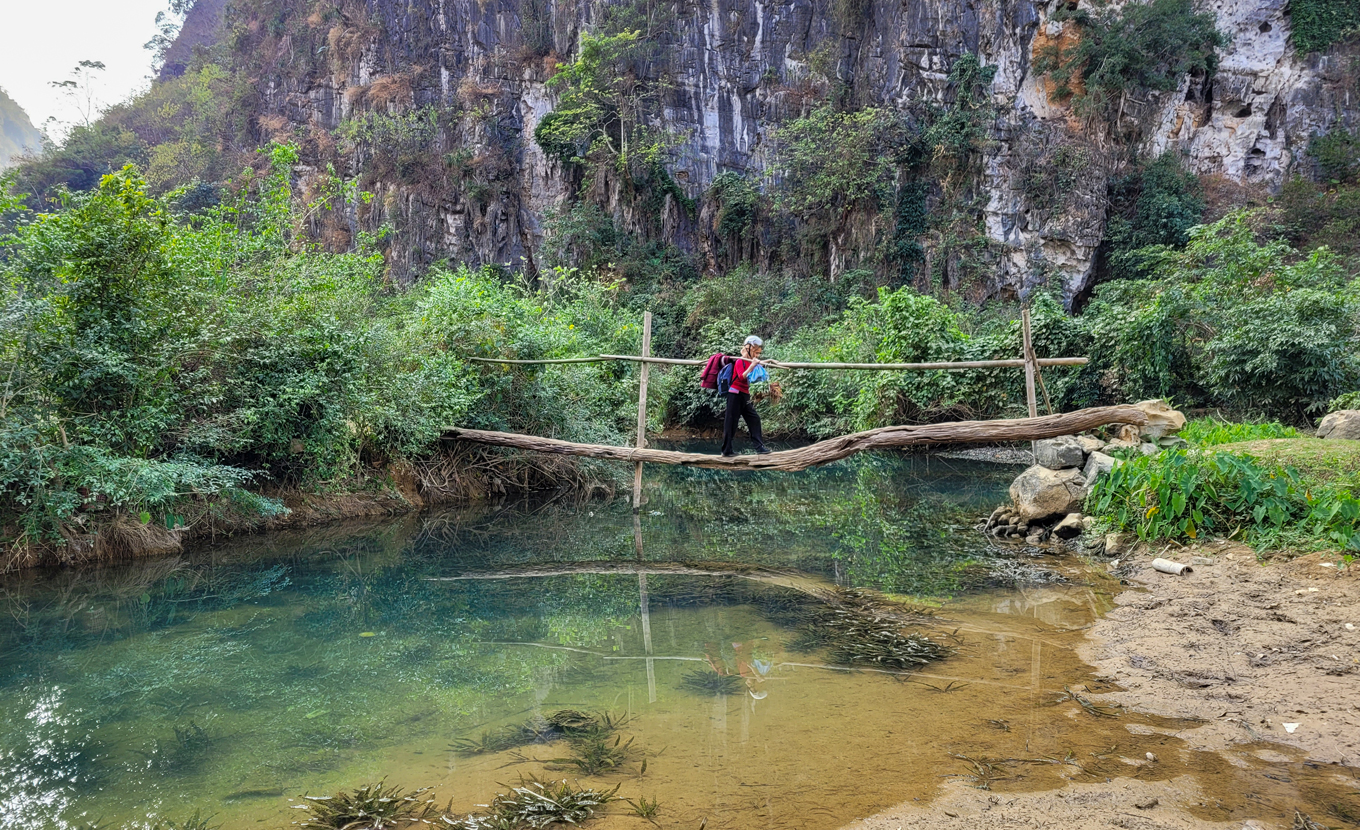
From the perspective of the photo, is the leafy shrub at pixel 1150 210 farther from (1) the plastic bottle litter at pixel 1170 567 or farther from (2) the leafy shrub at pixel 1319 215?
(1) the plastic bottle litter at pixel 1170 567

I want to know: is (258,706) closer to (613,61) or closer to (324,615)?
(324,615)

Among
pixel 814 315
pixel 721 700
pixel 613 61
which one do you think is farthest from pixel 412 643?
pixel 613 61

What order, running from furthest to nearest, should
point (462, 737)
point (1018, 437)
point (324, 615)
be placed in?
1. point (1018, 437)
2. point (324, 615)
3. point (462, 737)

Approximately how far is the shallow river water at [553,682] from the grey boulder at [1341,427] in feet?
10.7

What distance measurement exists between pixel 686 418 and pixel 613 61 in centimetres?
1553

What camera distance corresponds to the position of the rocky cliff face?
20.8 m

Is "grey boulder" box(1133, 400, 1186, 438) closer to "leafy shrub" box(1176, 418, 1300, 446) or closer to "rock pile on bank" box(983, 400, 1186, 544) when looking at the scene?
"rock pile on bank" box(983, 400, 1186, 544)

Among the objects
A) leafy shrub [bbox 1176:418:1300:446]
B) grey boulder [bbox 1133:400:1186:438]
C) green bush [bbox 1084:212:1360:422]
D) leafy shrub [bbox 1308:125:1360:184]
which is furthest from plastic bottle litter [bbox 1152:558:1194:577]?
leafy shrub [bbox 1308:125:1360:184]

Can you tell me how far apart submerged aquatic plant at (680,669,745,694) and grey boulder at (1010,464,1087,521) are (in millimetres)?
4311

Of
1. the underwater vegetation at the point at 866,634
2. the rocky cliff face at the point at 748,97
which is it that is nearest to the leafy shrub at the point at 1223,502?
the underwater vegetation at the point at 866,634

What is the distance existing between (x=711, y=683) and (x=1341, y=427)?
676 cm

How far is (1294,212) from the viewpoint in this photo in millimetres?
18891

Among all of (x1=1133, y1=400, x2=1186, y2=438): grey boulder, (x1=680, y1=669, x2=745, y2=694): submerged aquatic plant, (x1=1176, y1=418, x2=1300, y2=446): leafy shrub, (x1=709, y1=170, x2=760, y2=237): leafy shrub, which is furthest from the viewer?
(x1=709, y1=170, x2=760, y2=237): leafy shrub

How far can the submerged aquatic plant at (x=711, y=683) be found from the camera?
3.81m
